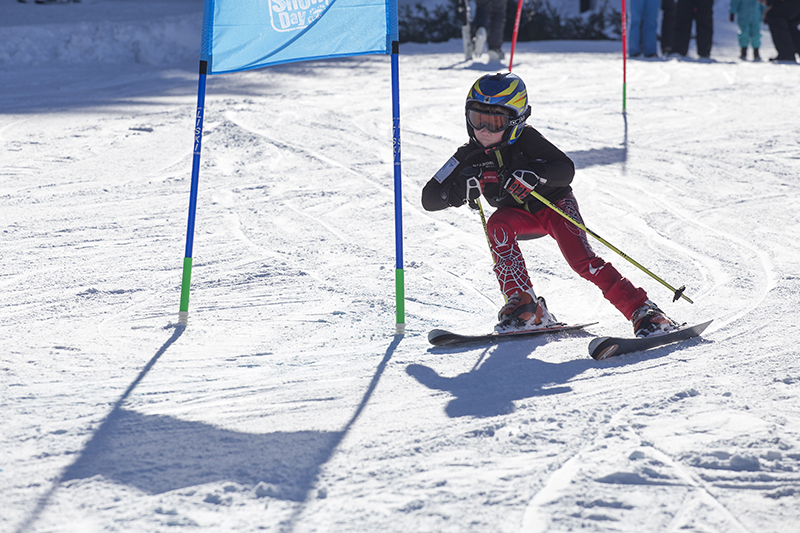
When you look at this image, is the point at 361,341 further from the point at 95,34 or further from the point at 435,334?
the point at 95,34

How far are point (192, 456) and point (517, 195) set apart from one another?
1.99 metres

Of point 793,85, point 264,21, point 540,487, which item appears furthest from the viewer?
point 793,85

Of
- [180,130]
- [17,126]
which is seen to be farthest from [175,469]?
[17,126]

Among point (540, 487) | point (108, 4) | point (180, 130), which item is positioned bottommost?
point (540, 487)

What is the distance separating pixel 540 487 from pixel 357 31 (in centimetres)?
263

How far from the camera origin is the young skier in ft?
12.0

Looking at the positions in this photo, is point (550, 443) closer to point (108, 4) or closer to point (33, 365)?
point (33, 365)

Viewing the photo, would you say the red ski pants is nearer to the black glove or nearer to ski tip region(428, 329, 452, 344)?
the black glove

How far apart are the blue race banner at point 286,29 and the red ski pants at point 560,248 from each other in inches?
46.2

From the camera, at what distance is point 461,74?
12102 mm

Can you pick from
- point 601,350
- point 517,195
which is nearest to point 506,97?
point 517,195

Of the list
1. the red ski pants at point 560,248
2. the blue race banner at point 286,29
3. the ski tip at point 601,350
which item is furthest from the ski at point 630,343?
the blue race banner at point 286,29

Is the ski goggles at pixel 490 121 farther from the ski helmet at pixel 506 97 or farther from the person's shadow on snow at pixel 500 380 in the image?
the person's shadow on snow at pixel 500 380

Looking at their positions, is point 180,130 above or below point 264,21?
below
